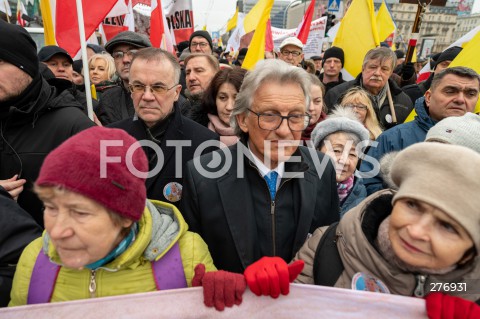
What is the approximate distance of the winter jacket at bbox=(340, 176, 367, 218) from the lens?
225 cm

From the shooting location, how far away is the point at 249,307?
4.40 feet

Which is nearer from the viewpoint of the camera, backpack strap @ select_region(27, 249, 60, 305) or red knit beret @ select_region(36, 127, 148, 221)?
red knit beret @ select_region(36, 127, 148, 221)

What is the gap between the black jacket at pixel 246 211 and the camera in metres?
1.69

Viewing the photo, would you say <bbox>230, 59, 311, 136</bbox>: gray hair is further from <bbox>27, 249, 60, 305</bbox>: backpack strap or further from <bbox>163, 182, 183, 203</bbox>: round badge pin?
<bbox>27, 249, 60, 305</bbox>: backpack strap

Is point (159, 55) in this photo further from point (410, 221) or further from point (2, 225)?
point (410, 221)

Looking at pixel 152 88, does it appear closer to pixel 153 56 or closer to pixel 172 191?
pixel 153 56

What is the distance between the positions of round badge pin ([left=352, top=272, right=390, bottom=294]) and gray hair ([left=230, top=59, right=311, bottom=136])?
2.92 feet

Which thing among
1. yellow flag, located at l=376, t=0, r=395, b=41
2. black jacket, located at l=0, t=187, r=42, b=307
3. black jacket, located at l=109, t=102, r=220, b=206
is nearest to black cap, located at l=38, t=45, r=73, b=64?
black jacket, located at l=109, t=102, r=220, b=206

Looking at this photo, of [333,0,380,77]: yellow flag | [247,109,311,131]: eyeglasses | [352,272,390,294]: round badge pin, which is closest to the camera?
[352,272,390,294]: round badge pin

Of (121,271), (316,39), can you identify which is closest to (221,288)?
(121,271)

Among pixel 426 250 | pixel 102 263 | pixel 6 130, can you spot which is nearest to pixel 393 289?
pixel 426 250

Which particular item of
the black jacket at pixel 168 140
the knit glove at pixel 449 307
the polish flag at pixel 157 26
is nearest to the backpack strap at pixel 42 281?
the black jacket at pixel 168 140

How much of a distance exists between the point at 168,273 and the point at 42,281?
19.2 inches

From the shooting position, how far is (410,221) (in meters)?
1.14
